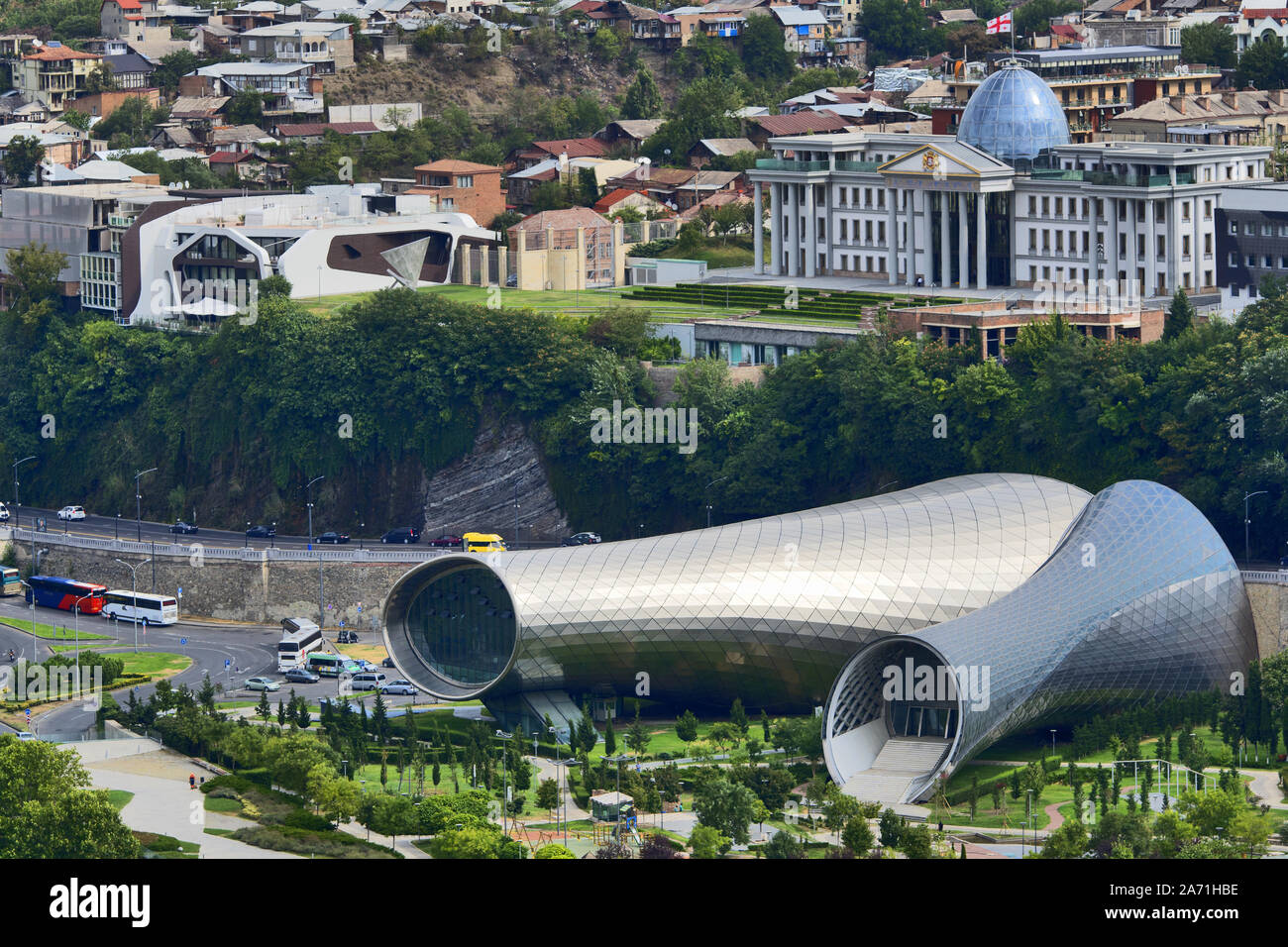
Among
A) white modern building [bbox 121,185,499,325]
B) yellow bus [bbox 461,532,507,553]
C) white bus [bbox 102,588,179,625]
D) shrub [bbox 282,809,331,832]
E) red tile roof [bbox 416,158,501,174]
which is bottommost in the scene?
shrub [bbox 282,809,331,832]

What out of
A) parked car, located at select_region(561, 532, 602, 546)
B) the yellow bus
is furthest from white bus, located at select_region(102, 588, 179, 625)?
parked car, located at select_region(561, 532, 602, 546)

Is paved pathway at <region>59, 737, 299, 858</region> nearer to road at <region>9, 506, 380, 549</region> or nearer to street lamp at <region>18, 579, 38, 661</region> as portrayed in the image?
street lamp at <region>18, 579, 38, 661</region>

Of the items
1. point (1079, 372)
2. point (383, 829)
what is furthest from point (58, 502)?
point (383, 829)

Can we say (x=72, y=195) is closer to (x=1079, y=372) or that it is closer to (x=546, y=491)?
(x=546, y=491)

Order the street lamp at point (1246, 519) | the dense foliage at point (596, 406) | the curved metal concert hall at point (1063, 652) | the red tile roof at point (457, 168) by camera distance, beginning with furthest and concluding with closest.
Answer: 1. the red tile roof at point (457, 168)
2. the dense foliage at point (596, 406)
3. the street lamp at point (1246, 519)
4. the curved metal concert hall at point (1063, 652)

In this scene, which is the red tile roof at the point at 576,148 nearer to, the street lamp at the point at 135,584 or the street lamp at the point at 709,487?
the street lamp at the point at 135,584

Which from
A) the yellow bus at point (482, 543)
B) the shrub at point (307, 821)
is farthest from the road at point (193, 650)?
the shrub at point (307, 821)
